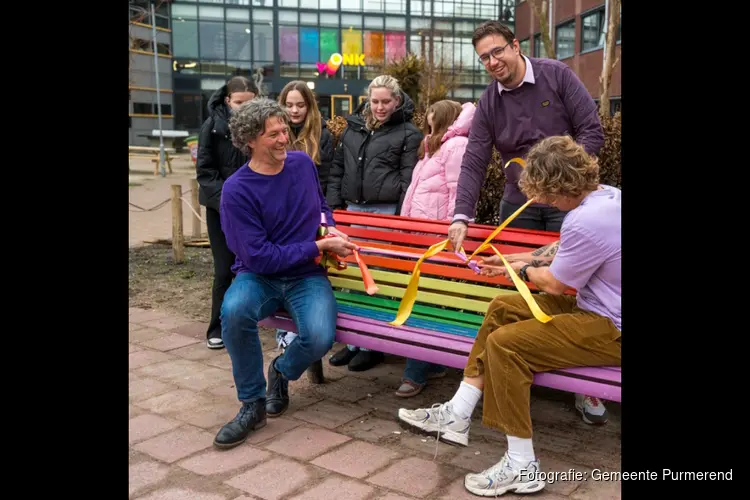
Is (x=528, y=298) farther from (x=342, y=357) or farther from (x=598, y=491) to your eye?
(x=342, y=357)

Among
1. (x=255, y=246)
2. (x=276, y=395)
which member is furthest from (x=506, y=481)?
(x=255, y=246)

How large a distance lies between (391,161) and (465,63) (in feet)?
122

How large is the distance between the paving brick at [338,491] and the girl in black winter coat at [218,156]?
238 centimetres

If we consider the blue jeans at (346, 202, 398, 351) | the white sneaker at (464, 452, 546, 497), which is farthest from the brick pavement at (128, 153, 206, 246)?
the white sneaker at (464, 452, 546, 497)

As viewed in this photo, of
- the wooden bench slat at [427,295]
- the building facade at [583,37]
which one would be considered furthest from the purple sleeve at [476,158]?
the building facade at [583,37]

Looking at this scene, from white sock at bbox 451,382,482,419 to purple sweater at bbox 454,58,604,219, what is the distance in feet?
3.62

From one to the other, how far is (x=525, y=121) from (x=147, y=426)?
266 centimetres

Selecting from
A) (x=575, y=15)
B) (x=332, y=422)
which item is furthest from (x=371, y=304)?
(x=575, y=15)

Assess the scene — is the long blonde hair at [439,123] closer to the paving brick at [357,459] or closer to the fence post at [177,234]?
the paving brick at [357,459]

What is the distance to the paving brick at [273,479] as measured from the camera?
326cm

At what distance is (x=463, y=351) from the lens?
143 inches

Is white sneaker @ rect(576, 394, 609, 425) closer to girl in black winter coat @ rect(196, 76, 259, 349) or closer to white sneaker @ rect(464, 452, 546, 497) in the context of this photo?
white sneaker @ rect(464, 452, 546, 497)
